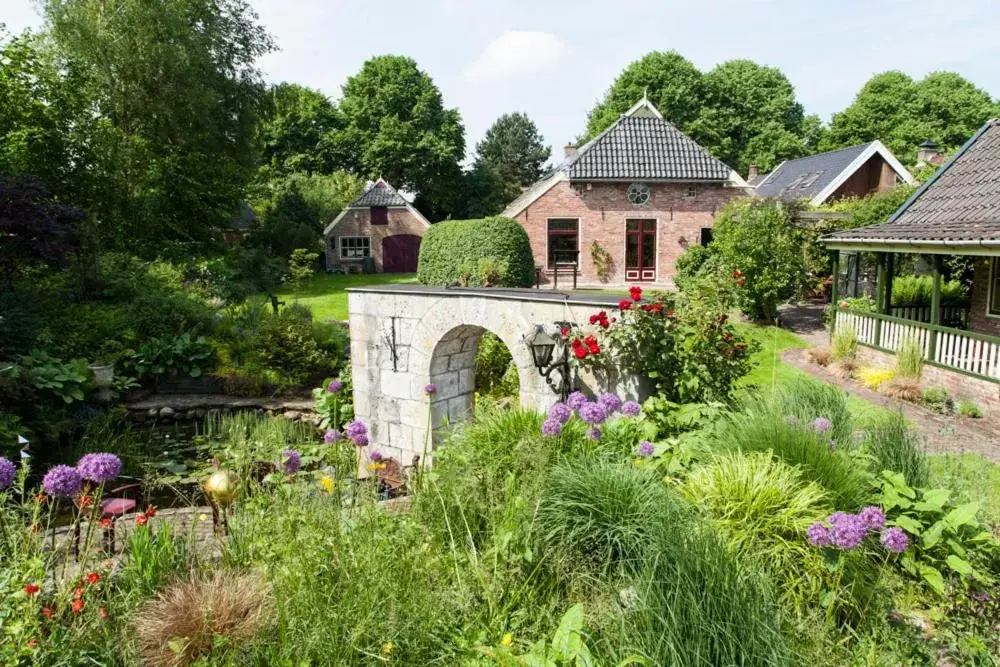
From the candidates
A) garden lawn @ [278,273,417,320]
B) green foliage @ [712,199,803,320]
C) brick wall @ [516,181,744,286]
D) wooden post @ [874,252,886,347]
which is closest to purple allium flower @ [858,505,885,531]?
wooden post @ [874,252,886,347]

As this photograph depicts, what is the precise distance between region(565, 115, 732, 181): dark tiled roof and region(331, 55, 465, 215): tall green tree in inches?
668

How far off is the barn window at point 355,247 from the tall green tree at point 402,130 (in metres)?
9.07

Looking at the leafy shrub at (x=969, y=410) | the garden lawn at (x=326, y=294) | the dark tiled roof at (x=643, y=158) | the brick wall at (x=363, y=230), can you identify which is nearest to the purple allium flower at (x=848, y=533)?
the leafy shrub at (x=969, y=410)

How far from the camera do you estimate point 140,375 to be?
11.5 metres

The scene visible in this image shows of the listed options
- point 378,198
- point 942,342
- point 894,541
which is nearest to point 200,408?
point 894,541

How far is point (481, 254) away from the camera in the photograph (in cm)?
1789

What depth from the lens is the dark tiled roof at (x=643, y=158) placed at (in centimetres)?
2256

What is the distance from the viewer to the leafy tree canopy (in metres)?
37.9

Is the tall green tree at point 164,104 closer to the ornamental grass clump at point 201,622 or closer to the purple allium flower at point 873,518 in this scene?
the ornamental grass clump at point 201,622

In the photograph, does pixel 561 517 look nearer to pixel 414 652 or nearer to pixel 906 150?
pixel 414 652

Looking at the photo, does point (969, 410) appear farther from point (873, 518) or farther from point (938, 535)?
point (873, 518)

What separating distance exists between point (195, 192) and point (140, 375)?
11659mm

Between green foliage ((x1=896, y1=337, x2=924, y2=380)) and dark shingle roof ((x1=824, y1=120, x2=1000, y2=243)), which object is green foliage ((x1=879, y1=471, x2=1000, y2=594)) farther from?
dark shingle roof ((x1=824, y1=120, x2=1000, y2=243))

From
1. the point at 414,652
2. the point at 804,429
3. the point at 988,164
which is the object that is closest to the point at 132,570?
the point at 414,652
